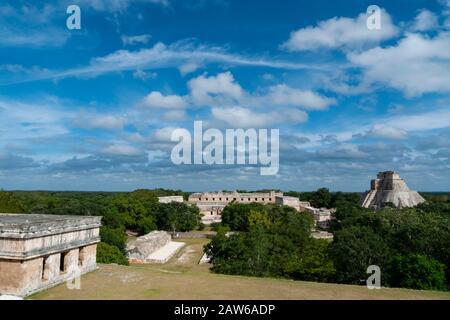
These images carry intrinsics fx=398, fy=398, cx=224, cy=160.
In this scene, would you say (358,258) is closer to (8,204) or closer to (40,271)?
(40,271)

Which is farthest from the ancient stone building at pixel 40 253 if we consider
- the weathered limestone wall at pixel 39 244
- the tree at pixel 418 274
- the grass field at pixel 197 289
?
the tree at pixel 418 274

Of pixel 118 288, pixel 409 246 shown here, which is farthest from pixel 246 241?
pixel 118 288

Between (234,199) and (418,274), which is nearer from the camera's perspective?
(418,274)

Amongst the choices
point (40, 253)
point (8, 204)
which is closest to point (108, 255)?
point (40, 253)

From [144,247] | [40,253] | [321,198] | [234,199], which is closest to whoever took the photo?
[40,253]

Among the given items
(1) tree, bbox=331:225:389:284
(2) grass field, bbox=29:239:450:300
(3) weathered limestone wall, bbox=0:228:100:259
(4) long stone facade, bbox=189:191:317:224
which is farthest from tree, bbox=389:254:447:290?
(4) long stone facade, bbox=189:191:317:224

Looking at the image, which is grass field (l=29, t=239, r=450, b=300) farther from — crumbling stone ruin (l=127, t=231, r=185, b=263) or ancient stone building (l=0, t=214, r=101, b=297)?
crumbling stone ruin (l=127, t=231, r=185, b=263)
